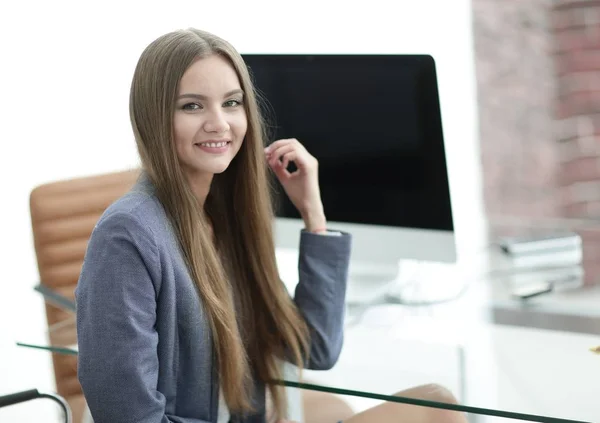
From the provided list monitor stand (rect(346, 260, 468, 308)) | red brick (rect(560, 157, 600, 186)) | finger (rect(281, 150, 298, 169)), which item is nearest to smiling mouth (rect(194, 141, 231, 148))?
finger (rect(281, 150, 298, 169))

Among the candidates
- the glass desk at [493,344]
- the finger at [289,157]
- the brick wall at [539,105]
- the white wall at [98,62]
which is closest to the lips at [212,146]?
the finger at [289,157]

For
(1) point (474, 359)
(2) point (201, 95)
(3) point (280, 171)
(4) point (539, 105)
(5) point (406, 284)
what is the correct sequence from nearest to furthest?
(2) point (201, 95) → (1) point (474, 359) → (3) point (280, 171) → (5) point (406, 284) → (4) point (539, 105)

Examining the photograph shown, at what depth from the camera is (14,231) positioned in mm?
3611

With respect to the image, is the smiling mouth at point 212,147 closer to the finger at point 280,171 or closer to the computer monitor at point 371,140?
the finger at point 280,171

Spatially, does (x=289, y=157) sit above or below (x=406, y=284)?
above

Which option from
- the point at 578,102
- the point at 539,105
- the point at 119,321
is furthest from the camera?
the point at 539,105

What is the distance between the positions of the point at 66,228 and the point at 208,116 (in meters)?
0.84

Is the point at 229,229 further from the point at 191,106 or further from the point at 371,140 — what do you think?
the point at 371,140

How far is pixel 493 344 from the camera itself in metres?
1.89

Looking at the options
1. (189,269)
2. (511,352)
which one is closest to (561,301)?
(511,352)

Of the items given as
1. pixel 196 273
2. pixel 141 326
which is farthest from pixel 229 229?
pixel 141 326

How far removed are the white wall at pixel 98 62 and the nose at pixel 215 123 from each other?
1930 mm

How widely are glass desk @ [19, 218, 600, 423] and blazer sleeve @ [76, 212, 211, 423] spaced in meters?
0.34

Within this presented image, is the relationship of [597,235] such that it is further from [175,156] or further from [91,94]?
[91,94]
